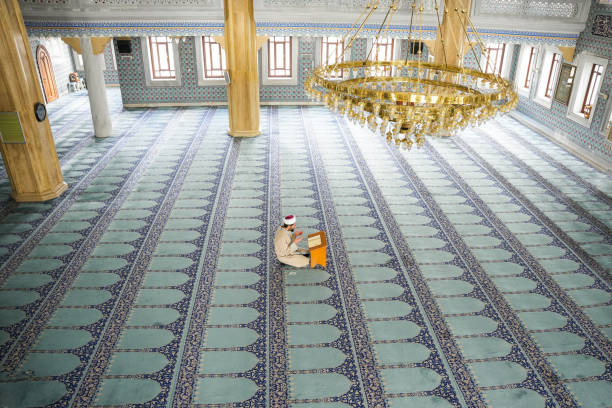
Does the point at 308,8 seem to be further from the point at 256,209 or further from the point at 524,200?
the point at 524,200

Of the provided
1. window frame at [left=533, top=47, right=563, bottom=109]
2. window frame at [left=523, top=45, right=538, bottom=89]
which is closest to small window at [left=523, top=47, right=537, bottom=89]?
window frame at [left=523, top=45, right=538, bottom=89]

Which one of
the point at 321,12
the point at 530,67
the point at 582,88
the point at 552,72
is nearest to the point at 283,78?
the point at 321,12

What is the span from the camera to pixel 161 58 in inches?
464

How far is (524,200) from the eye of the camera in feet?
22.0

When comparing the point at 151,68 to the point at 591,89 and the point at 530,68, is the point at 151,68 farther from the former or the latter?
the point at 591,89

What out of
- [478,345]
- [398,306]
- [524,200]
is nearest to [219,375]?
[398,306]

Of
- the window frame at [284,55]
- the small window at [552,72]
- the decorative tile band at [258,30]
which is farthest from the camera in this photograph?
the window frame at [284,55]

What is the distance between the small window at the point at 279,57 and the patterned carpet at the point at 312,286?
14.8ft

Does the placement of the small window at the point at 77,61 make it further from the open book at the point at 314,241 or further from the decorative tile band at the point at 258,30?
the open book at the point at 314,241

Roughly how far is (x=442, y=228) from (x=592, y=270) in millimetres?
1661

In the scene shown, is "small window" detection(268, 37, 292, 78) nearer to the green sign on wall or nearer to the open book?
the green sign on wall

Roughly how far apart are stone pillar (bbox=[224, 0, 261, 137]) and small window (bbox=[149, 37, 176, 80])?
11.3 feet

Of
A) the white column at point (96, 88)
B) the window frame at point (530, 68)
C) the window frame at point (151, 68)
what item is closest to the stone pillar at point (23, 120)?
the white column at point (96, 88)

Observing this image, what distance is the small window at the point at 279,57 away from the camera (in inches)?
460
